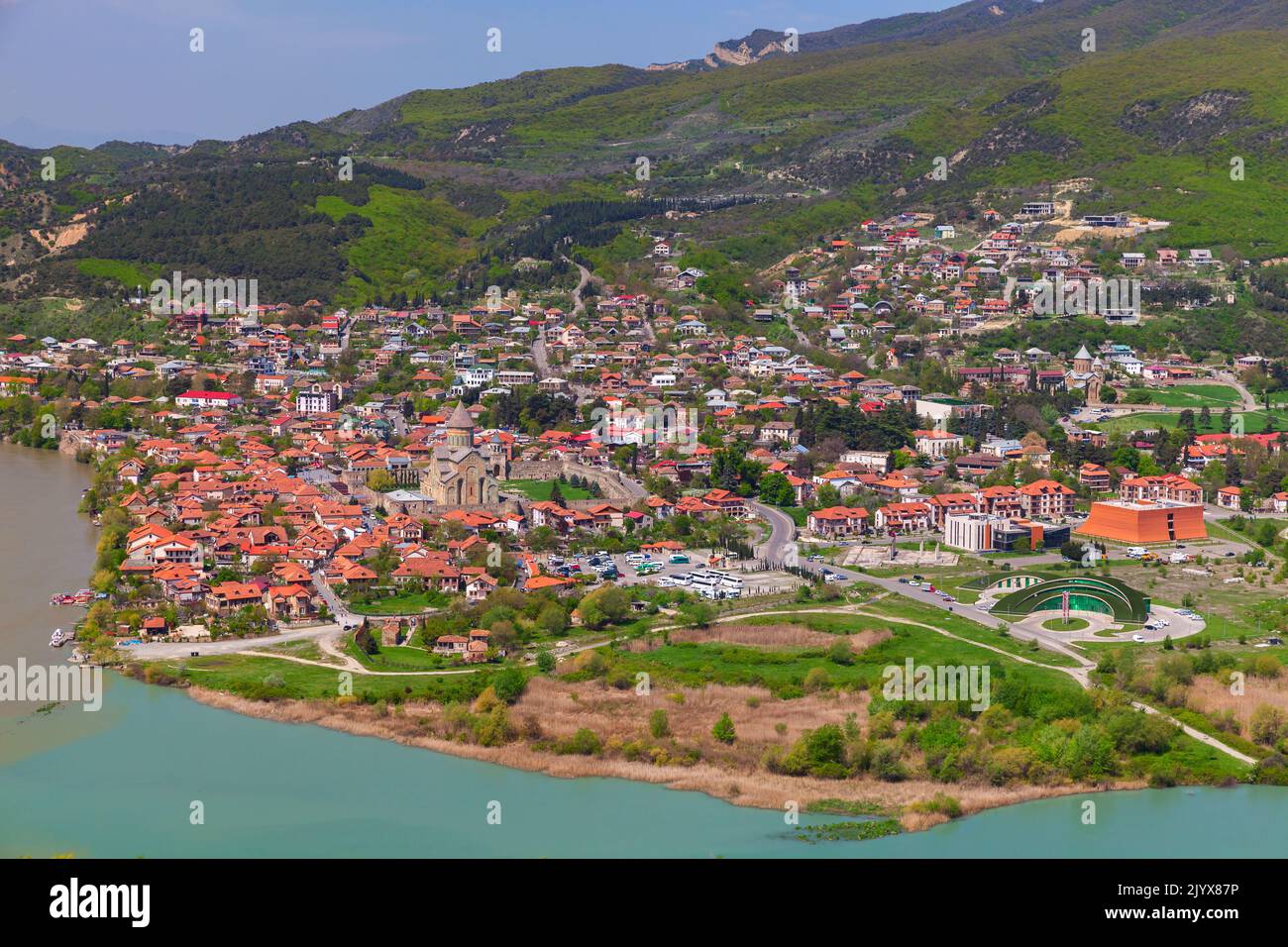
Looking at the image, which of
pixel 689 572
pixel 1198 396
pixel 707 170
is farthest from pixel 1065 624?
pixel 707 170

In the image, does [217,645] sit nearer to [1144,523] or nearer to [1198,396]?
[1144,523]

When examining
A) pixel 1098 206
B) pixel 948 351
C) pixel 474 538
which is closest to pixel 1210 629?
pixel 474 538

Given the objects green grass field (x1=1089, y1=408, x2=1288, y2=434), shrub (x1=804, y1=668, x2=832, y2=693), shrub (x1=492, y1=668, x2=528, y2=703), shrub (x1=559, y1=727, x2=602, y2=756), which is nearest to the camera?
shrub (x1=559, y1=727, x2=602, y2=756)

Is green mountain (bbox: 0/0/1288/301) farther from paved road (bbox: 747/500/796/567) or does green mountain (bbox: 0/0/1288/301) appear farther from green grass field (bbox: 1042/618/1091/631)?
green grass field (bbox: 1042/618/1091/631)

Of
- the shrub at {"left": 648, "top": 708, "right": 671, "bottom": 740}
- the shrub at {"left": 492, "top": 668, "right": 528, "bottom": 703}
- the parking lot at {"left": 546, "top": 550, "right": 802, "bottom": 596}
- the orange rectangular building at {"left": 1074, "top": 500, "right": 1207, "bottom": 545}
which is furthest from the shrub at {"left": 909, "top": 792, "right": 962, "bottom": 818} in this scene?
the orange rectangular building at {"left": 1074, "top": 500, "right": 1207, "bottom": 545}

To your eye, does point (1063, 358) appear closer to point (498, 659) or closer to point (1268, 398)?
point (1268, 398)

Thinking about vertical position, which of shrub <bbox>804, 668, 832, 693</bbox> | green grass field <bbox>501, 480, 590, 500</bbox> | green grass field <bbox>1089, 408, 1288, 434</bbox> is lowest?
shrub <bbox>804, 668, 832, 693</bbox>

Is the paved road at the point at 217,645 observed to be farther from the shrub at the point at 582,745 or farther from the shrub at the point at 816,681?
the shrub at the point at 816,681

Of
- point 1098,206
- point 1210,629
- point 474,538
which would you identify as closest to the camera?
point 1210,629
